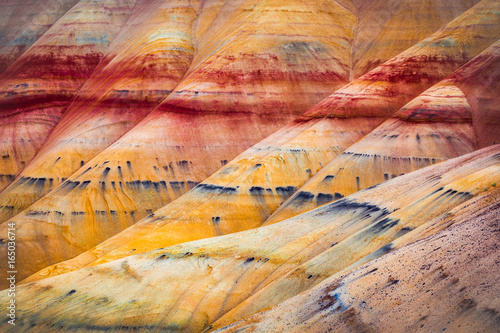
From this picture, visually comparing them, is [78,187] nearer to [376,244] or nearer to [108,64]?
[108,64]

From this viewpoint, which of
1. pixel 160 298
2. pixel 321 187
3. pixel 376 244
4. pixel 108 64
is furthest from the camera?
pixel 108 64

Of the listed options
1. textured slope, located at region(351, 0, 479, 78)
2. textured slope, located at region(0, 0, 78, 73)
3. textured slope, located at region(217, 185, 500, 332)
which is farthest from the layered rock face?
textured slope, located at region(0, 0, 78, 73)

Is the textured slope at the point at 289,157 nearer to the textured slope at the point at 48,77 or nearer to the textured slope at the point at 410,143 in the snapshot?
the textured slope at the point at 410,143

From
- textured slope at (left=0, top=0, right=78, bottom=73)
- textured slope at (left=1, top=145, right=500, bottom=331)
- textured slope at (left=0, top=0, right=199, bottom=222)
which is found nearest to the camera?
textured slope at (left=1, top=145, right=500, bottom=331)

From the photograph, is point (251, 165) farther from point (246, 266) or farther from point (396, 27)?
point (396, 27)

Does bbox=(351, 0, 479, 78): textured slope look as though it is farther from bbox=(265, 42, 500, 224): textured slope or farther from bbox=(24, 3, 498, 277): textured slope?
bbox=(265, 42, 500, 224): textured slope

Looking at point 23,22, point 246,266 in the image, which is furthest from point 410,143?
point 23,22

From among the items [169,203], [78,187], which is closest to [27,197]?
[78,187]
